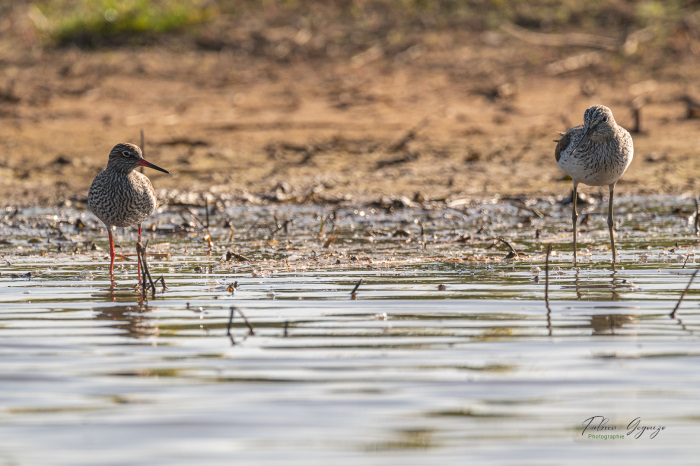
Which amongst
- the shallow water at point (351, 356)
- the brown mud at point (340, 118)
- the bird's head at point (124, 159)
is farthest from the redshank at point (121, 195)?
the brown mud at point (340, 118)

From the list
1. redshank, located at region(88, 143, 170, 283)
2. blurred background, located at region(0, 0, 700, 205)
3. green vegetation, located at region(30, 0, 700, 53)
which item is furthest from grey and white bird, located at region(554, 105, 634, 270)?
green vegetation, located at region(30, 0, 700, 53)

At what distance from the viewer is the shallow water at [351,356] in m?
4.16

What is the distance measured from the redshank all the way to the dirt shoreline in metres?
3.21

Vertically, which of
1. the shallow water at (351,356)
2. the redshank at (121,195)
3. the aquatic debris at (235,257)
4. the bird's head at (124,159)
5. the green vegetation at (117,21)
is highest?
the green vegetation at (117,21)

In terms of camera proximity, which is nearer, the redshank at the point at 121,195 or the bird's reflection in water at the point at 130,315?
the bird's reflection in water at the point at 130,315

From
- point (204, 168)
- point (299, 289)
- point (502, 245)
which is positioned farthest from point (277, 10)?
point (299, 289)

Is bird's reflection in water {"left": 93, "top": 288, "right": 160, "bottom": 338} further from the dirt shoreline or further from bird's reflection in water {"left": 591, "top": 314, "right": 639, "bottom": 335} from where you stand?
the dirt shoreline

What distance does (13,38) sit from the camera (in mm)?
18391

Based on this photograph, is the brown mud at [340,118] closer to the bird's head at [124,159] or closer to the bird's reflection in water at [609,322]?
the bird's head at [124,159]

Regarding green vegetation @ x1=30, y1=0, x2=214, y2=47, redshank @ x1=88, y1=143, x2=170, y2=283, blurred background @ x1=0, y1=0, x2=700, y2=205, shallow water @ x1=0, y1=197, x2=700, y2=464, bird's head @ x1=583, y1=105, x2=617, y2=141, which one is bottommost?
shallow water @ x1=0, y1=197, x2=700, y2=464

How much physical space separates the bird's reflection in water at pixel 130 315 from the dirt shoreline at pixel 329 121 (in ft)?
18.0

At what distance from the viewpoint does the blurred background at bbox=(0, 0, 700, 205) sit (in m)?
13.6

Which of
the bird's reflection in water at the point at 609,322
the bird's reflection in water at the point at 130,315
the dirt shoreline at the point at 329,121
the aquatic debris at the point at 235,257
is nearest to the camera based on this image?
the bird's reflection in water at the point at 609,322

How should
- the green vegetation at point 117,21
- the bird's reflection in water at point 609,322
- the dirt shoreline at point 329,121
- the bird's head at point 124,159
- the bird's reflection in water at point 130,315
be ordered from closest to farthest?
the bird's reflection in water at point 609,322 → the bird's reflection in water at point 130,315 → the bird's head at point 124,159 → the dirt shoreline at point 329,121 → the green vegetation at point 117,21
